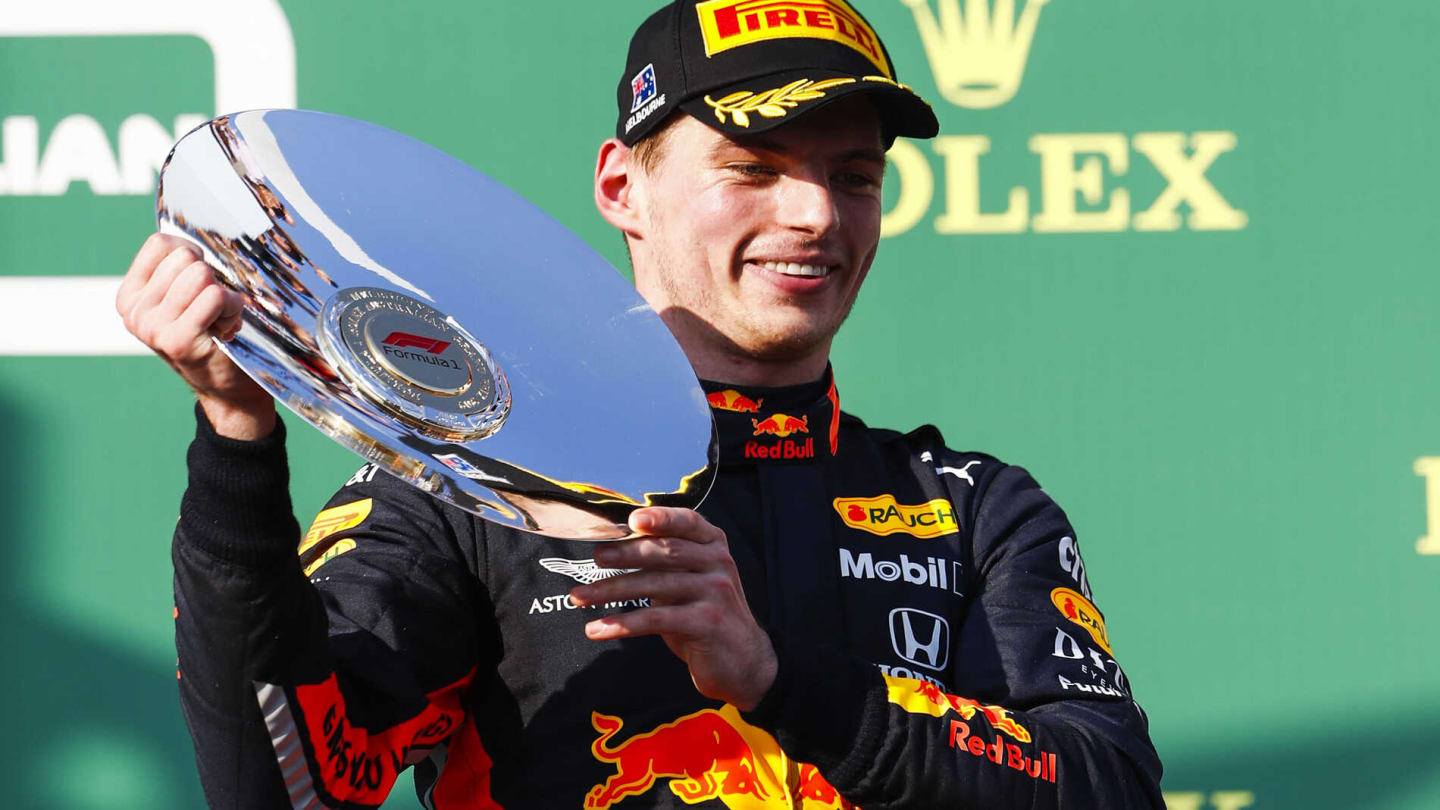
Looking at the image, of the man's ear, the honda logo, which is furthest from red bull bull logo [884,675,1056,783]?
the man's ear

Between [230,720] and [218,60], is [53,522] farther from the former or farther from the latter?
[230,720]

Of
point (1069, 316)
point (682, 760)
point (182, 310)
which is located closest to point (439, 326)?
point (182, 310)

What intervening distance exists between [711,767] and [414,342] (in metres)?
0.46

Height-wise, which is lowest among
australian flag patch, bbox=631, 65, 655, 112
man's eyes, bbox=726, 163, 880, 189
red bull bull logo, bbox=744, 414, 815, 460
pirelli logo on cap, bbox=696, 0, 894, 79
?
red bull bull logo, bbox=744, 414, 815, 460

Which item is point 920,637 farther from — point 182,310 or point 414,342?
point 182,310

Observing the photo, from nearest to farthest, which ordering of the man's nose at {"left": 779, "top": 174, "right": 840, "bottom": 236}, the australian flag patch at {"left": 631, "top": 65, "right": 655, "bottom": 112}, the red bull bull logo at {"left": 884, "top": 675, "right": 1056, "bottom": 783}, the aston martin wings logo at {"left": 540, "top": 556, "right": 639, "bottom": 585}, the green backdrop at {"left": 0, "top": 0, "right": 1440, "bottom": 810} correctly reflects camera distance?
the red bull bull logo at {"left": 884, "top": 675, "right": 1056, "bottom": 783}
the aston martin wings logo at {"left": 540, "top": 556, "right": 639, "bottom": 585}
the man's nose at {"left": 779, "top": 174, "right": 840, "bottom": 236}
the australian flag patch at {"left": 631, "top": 65, "right": 655, "bottom": 112}
the green backdrop at {"left": 0, "top": 0, "right": 1440, "bottom": 810}

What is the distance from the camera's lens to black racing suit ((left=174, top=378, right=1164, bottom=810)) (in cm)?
97

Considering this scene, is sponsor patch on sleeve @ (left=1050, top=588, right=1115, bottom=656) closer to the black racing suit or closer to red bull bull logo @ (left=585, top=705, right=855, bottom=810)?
the black racing suit

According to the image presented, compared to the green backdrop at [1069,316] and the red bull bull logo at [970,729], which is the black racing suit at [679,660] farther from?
the green backdrop at [1069,316]

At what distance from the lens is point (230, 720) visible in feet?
3.19

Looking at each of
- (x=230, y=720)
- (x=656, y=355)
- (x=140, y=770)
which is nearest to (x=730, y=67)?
(x=656, y=355)

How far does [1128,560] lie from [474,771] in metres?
1.15

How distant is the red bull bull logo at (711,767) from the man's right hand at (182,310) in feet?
1.55

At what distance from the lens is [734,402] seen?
4.53ft
